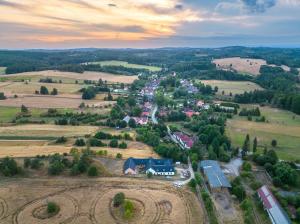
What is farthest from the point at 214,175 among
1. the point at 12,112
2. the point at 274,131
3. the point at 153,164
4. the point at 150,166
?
the point at 12,112

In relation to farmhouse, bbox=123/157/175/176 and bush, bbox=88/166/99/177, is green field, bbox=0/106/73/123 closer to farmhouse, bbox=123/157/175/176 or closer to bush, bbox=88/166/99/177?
bush, bbox=88/166/99/177

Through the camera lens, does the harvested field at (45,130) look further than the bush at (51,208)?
Yes

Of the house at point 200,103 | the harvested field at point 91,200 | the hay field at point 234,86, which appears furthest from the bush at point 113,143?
the hay field at point 234,86

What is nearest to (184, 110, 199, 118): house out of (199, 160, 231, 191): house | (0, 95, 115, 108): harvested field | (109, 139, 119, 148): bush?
(0, 95, 115, 108): harvested field

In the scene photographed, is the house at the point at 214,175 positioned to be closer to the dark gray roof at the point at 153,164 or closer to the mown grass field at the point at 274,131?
the dark gray roof at the point at 153,164

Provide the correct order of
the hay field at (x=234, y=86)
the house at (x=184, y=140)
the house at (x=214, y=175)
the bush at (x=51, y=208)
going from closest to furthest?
the bush at (x=51, y=208) → the house at (x=214, y=175) → the house at (x=184, y=140) → the hay field at (x=234, y=86)

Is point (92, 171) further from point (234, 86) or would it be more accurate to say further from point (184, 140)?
point (234, 86)
